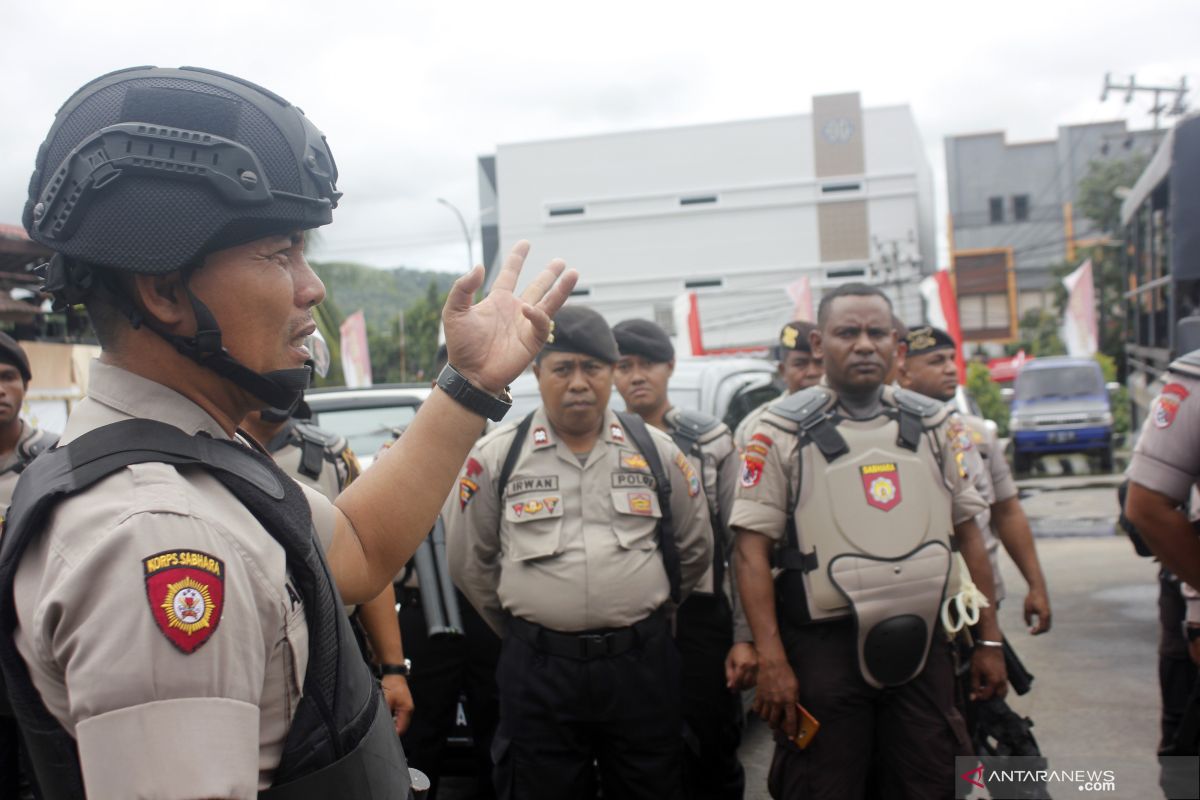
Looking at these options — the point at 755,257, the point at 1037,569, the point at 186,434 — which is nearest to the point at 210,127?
the point at 186,434

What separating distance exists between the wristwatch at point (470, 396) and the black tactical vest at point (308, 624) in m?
0.36

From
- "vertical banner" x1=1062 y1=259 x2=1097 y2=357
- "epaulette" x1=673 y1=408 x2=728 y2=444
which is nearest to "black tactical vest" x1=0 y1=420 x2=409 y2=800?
"epaulette" x1=673 y1=408 x2=728 y2=444

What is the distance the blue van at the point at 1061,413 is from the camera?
1612 centimetres

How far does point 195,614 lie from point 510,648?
236 cm

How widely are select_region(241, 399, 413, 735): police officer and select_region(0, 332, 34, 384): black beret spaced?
1167mm

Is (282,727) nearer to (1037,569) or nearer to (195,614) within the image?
(195,614)

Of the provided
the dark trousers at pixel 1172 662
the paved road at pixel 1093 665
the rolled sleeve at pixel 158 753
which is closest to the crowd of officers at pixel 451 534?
the rolled sleeve at pixel 158 753

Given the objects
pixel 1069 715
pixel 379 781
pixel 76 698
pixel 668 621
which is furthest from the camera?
pixel 1069 715

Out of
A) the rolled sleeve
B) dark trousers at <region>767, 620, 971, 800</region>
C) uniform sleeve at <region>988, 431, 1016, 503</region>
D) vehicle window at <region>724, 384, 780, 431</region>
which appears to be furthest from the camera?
vehicle window at <region>724, 384, 780, 431</region>

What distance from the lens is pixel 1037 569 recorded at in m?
4.25

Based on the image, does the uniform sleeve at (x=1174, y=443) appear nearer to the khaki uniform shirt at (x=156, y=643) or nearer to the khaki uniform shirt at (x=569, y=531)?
the khaki uniform shirt at (x=569, y=531)

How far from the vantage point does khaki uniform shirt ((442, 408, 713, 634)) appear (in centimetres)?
321

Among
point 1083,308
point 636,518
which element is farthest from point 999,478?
point 1083,308

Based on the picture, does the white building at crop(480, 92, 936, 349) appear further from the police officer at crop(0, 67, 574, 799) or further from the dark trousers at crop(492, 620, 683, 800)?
the police officer at crop(0, 67, 574, 799)
